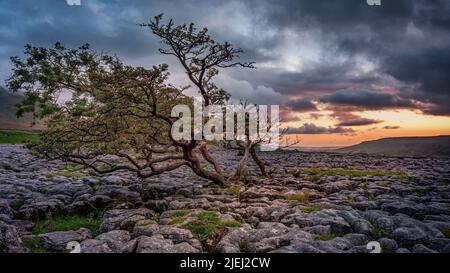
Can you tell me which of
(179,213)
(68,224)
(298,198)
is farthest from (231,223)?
(68,224)

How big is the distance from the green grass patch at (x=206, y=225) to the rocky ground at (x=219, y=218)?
0.03 m

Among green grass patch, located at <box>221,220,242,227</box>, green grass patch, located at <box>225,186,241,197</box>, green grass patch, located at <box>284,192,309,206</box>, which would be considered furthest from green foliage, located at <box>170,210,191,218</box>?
green grass patch, located at <box>284,192,309,206</box>

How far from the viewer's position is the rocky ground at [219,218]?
9945 millimetres

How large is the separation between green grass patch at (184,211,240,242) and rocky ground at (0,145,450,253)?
0.10ft

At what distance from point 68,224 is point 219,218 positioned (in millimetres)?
5761

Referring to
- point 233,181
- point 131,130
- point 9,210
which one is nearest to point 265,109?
point 233,181

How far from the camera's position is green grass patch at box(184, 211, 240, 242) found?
11.0 meters

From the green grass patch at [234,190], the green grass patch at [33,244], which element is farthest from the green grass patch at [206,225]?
the green grass patch at [234,190]

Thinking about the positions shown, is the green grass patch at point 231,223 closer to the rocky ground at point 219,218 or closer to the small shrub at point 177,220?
the rocky ground at point 219,218

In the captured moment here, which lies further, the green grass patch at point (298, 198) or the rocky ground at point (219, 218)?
the green grass patch at point (298, 198)

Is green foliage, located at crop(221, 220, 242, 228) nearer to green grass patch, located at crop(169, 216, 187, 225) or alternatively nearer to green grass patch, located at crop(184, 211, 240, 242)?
green grass patch, located at crop(184, 211, 240, 242)

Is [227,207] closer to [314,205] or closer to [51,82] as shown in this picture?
[314,205]
